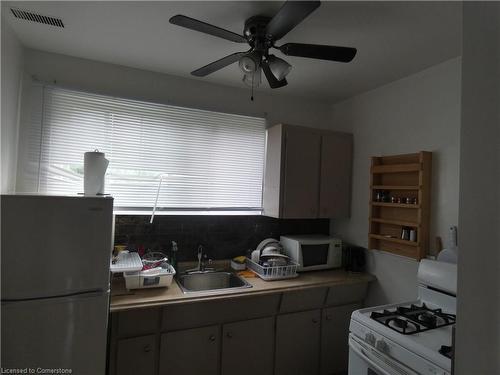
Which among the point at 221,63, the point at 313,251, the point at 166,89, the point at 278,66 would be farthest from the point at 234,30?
the point at 313,251

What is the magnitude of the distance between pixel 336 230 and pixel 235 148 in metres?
1.43

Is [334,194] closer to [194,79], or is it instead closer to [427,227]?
[427,227]

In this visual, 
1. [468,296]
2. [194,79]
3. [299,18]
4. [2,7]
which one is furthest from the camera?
[194,79]

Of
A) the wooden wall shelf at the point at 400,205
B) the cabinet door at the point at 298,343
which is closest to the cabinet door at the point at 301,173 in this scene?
the wooden wall shelf at the point at 400,205

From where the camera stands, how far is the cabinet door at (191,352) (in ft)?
6.22

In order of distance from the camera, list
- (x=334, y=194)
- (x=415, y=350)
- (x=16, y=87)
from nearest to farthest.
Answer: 1. (x=415, y=350)
2. (x=16, y=87)
3. (x=334, y=194)

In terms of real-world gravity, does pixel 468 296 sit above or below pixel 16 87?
below

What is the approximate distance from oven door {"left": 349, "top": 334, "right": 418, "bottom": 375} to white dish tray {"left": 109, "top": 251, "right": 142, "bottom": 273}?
59.4 inches

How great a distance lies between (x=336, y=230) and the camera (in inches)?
119

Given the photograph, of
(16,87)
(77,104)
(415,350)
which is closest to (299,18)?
(415,350)

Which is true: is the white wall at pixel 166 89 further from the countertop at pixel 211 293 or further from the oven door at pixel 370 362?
the oven door at pixel 370 362

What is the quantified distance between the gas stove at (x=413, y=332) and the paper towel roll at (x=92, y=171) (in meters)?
1.91

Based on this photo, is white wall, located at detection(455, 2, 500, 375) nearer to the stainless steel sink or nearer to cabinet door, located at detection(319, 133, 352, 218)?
the stainless steel sink

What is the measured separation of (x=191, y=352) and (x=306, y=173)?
1758 millimetres
